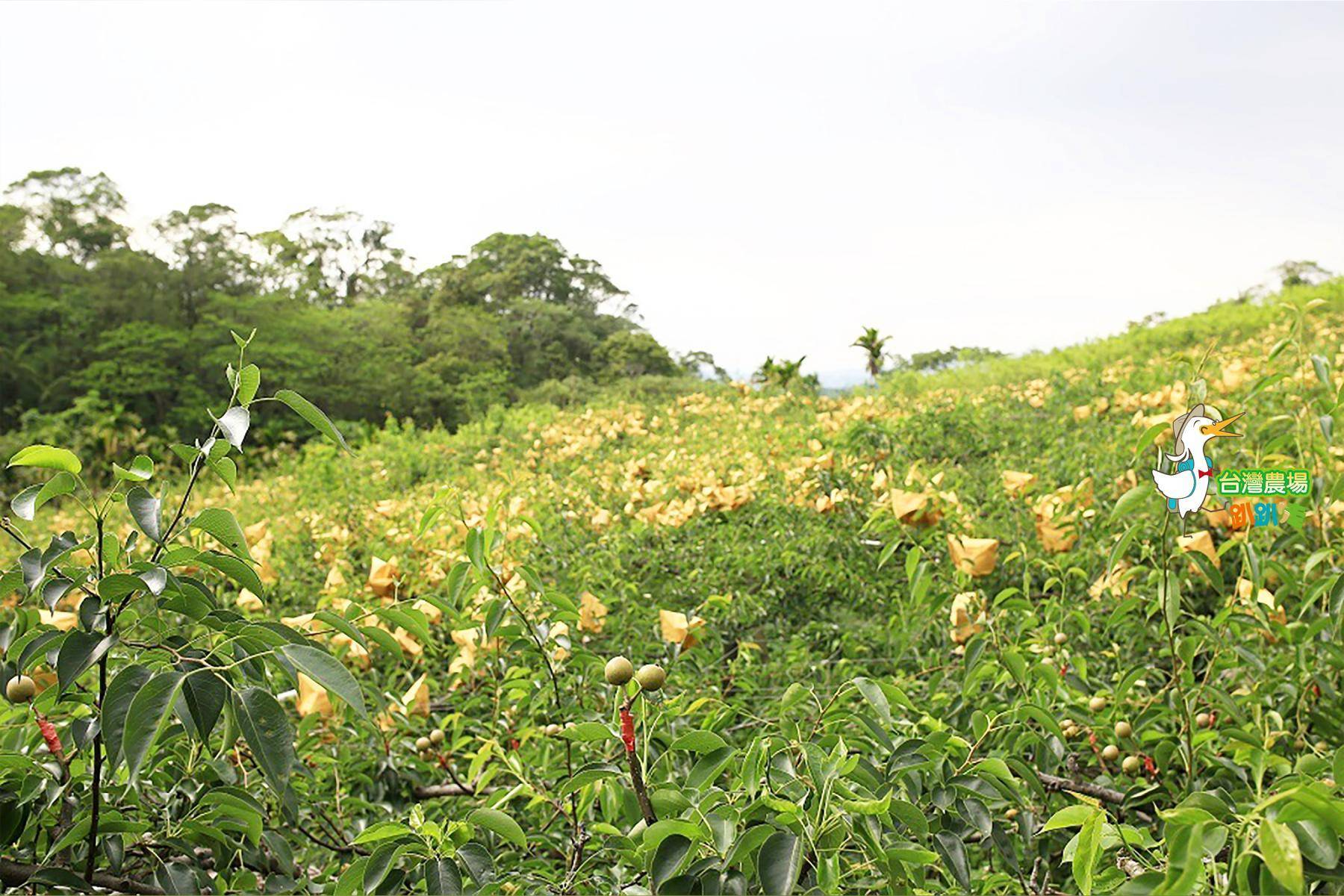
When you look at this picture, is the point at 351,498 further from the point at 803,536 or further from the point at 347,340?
the point at 347,340

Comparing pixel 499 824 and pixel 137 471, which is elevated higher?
pixel 137 471

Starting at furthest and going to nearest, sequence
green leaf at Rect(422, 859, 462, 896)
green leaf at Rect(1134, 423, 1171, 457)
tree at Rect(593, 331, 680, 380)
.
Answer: tree at Rect(593, 331, 680, 380) < green leaf at Rect(1134, 423, 1171, 457) < green leaf at Rect(422, 859, 462, 896)

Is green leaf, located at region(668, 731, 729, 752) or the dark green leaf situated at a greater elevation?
the dark green leaf

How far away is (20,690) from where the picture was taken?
0.72 meters

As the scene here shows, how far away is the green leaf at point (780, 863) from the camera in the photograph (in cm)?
46

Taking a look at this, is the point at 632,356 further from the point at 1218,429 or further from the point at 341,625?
the point at 341,625

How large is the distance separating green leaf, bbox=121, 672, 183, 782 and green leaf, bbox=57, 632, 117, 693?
0.25 ft

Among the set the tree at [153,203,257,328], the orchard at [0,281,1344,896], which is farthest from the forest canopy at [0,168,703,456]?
the orchard at [0,281,1344,896]

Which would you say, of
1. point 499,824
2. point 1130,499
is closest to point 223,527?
point 499,824

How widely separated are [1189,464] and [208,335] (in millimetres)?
10447

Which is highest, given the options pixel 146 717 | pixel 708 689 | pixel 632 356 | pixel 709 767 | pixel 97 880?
pixel 632 356

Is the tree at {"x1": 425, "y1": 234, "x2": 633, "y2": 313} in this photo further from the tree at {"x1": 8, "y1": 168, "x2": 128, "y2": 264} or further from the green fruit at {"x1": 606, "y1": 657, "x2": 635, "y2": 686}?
the green fruit at {"x1": 606, "y1": 657, "x2": 635, "y2": 686}

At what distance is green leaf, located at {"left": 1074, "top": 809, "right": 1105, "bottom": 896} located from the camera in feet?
1.43

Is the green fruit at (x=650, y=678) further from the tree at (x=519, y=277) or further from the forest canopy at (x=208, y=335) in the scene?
the tree at (x=519, y=277)
